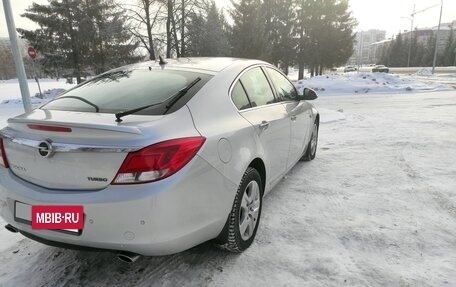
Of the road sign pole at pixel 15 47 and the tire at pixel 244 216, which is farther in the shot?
the road sign pole at pixel 15 47

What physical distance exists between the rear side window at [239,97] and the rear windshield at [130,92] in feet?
0.89

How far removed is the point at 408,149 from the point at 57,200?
5.82 meters

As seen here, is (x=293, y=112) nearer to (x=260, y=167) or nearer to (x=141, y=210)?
(x=260, y=167)

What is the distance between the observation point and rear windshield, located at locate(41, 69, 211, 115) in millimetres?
2682

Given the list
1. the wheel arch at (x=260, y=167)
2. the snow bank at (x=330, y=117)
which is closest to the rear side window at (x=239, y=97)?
the wheel arch at (x=260, y=167)

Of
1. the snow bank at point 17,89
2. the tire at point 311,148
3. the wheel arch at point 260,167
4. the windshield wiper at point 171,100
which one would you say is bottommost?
the snow bank at point 17,89

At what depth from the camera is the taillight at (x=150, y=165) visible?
7.06 feet

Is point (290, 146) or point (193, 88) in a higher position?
point (193, 88)

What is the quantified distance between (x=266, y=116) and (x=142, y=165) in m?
1.63

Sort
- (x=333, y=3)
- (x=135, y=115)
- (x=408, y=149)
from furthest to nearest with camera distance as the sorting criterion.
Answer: (x=333, y=3) → (x=408, y=149) → (x=135, y=115)

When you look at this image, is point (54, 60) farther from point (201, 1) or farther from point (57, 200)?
point (57, 200)

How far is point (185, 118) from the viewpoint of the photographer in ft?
8.13

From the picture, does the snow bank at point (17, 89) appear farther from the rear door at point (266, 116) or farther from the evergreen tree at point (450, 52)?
the evergreen tree at point (450, 52)

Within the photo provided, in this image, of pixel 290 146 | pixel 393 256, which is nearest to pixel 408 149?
pixel 290 146
